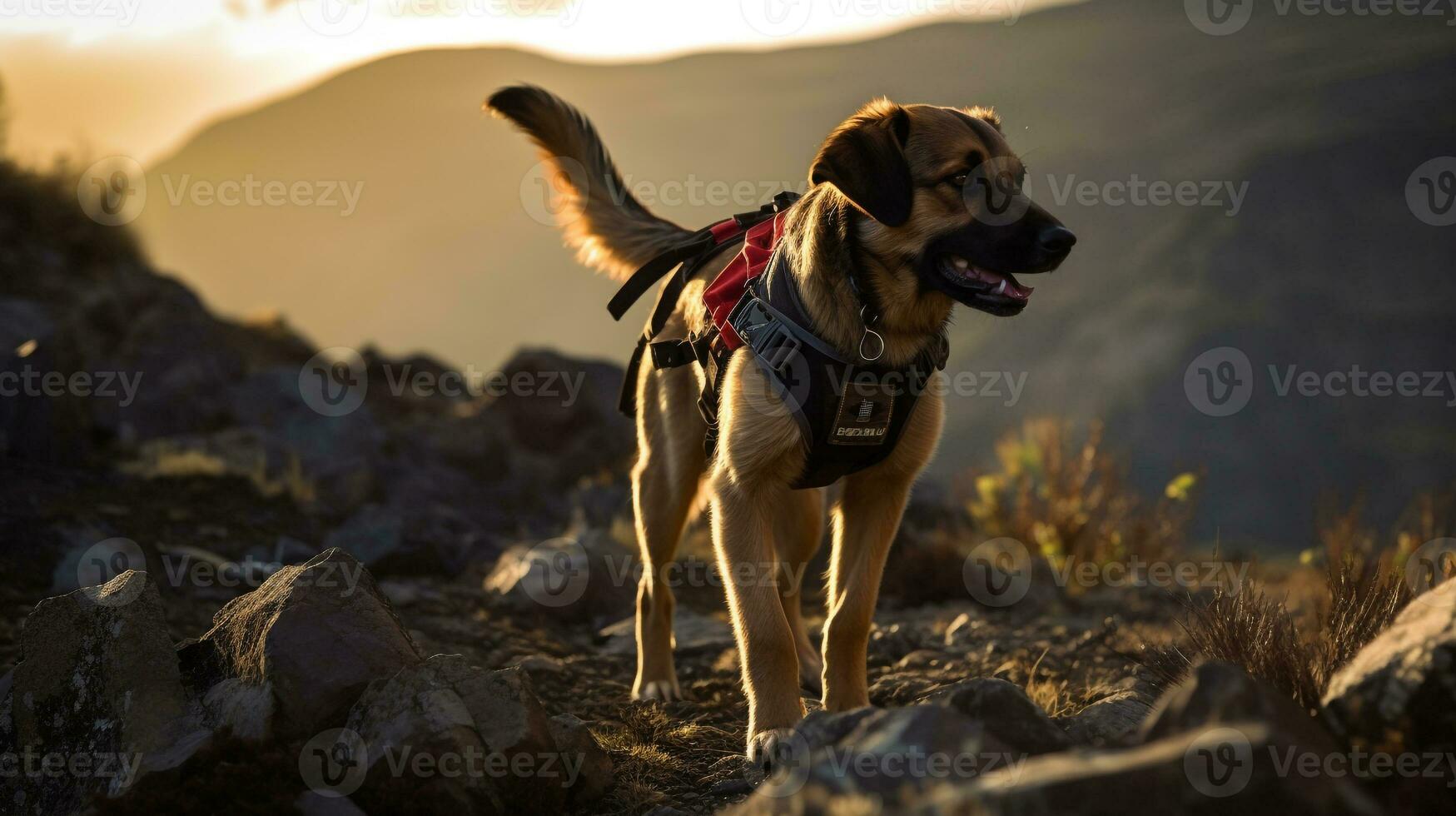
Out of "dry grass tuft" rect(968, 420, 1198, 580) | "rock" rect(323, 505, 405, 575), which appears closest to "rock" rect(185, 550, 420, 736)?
"rock" rect(323, 505, 405, 575)

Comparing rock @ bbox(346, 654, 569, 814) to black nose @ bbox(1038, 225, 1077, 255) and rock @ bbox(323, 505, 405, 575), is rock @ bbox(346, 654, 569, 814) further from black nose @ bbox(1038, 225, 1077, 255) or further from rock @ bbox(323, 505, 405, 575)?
rock @ bbox(323, 505, 405, 575)

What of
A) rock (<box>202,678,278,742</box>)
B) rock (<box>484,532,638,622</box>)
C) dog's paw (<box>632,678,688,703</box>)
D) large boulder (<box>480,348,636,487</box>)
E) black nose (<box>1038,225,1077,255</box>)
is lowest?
dog's paw (<box>632,678,688,703</box>)

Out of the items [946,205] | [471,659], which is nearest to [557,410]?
[471,659]

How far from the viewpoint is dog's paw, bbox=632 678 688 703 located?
209 inches

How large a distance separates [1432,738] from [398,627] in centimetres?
315

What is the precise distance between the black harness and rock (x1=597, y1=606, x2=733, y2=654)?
2.24 metres

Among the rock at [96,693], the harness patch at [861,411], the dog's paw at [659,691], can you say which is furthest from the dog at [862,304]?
the rock at [96,693]

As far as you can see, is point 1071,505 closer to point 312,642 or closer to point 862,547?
point 862,547

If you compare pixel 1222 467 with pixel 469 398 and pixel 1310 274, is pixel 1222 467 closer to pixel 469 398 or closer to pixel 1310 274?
pixel 1310 274

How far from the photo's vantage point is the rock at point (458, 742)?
3250 millimetres

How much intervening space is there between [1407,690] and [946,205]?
2.13 metres

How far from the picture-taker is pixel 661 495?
5.37 m

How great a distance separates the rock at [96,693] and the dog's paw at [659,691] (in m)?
2.20

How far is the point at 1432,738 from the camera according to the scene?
2.73 meters
